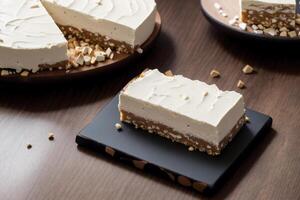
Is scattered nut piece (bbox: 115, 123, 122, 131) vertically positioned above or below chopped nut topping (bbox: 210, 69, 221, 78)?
above

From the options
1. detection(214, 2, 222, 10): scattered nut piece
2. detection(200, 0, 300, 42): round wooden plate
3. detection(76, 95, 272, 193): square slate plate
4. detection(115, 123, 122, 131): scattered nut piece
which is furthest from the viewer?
detection(214, 2, 222, 10): scattered nut piece

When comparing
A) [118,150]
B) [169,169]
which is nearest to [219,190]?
[169,169]

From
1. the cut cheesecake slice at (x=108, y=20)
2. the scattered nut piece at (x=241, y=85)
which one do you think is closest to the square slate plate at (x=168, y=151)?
the scattered nut piece at (x=241, y=85)

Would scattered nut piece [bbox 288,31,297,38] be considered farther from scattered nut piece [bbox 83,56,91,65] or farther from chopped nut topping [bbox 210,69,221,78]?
scattered nut piece [bbox 83,56,91,65]

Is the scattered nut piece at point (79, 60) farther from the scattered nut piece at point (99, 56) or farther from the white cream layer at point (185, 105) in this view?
the white cream layer at point (185, 105)

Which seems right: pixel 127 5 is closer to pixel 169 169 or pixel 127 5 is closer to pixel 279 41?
pixel 279 41

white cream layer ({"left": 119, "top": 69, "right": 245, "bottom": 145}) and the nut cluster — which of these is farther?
the nut cluster

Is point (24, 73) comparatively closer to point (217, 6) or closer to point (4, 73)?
point (4, 73)

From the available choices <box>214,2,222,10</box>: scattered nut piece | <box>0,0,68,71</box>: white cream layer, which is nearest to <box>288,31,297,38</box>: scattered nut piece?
<box>214,2,222,10</box>: scattered nut piece

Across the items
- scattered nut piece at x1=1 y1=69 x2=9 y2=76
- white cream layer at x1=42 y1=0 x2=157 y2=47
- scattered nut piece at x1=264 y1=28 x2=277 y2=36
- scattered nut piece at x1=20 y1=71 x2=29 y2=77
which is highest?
white cream layer at x1=42 y1=0 x2=157 y2=47
